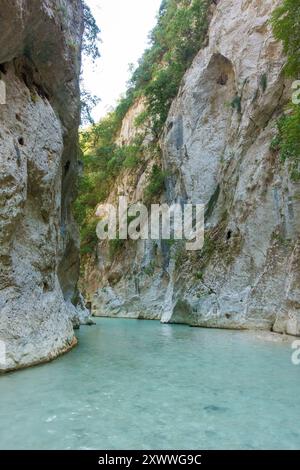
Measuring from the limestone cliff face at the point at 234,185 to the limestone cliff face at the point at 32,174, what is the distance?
6.67m

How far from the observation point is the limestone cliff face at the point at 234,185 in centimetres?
1219

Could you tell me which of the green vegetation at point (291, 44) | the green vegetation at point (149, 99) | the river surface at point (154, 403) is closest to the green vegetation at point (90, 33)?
the green vegetation at point (149, 99)

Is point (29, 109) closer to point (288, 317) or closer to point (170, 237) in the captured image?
point (288, 317)

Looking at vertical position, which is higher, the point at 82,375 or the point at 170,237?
the point at 170,237

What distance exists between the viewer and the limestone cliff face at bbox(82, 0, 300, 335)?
12188mm

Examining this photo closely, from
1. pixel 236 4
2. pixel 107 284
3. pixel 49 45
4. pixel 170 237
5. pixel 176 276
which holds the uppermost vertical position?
pixel 236 4

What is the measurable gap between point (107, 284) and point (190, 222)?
13.3 metres

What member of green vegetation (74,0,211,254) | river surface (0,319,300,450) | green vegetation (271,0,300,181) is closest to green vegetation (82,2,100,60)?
green vegetation (74,0,211,254)

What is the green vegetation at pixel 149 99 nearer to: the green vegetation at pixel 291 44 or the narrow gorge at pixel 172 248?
the narrow gorge at pixel 172 248

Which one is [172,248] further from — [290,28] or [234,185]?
[290,28]

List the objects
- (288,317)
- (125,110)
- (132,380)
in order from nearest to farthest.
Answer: (132,380)
(288,317)
(125,110)
